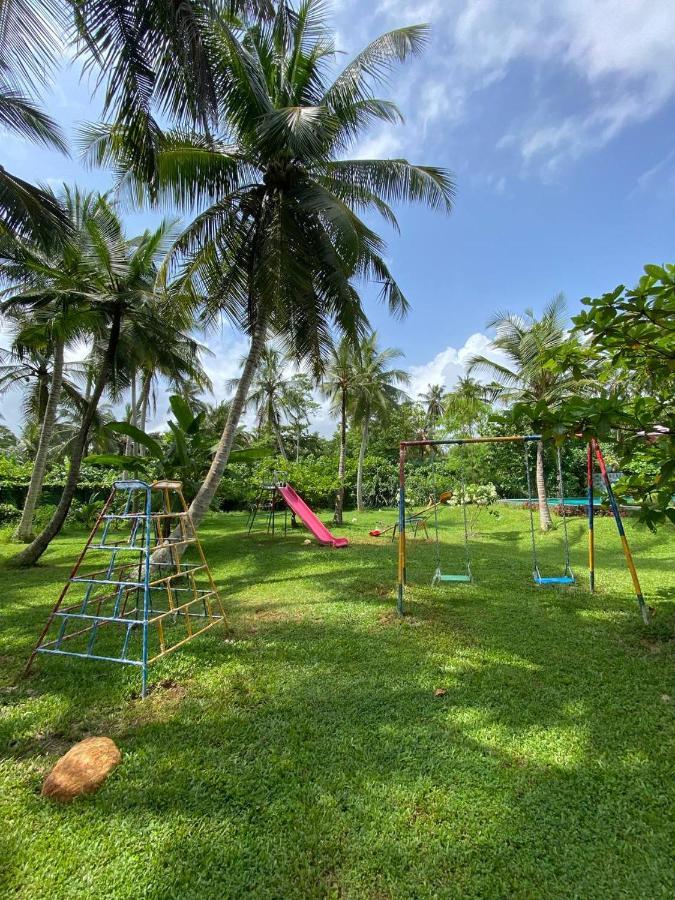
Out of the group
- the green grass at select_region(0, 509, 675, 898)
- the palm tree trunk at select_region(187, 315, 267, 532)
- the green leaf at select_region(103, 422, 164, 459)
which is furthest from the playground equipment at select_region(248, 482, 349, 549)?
the green grass at select_region(0, 509, 675, 898)

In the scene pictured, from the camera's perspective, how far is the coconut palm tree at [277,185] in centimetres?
670

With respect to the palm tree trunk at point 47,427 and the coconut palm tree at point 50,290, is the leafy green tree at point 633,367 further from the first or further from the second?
the palm tree trunk at point 47,427

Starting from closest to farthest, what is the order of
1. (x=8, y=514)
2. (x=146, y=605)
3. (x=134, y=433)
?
1. (x=146, y=605)
2. (x=134, y=433)
3. (x=8, y=514)

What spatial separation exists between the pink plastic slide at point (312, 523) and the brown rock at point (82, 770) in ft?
26.1

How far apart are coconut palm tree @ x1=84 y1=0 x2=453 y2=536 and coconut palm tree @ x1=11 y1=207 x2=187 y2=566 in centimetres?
137

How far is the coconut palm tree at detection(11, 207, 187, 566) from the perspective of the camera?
859cm

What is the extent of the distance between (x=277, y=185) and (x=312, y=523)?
24.6 feet

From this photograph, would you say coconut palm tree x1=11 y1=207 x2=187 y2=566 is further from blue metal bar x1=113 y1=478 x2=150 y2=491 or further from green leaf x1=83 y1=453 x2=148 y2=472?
blue metal bar x1=113 y1=478 x2=150 y2=491

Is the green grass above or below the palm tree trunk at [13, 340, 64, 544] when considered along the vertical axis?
below

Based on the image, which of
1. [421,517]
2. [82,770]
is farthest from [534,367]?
[82,770]

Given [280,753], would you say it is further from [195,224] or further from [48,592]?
[195,224]

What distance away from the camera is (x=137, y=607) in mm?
4570

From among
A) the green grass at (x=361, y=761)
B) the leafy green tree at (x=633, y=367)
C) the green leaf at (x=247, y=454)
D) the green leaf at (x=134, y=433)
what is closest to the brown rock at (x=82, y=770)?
the green grass at (x=361, y=761)

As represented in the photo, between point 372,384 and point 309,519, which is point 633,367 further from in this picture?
point 372,384
